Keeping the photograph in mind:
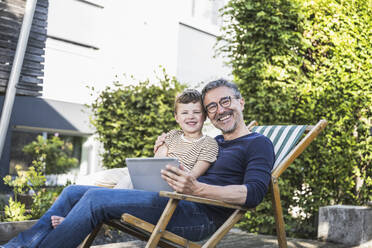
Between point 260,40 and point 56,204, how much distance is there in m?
3.33

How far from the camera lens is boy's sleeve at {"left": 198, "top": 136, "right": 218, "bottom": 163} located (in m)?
2.74

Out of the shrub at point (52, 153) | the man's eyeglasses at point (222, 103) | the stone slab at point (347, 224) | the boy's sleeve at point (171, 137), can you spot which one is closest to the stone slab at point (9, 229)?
the boy's sleeve at point (171, 137)

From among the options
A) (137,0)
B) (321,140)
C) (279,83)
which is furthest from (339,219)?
(137,0)

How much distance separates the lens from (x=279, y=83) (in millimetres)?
4926

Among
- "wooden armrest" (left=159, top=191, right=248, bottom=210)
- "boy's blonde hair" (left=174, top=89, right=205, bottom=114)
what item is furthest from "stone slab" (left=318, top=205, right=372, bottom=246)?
"wooden armrest" (left=159, top=191, right=248, bottom=210)

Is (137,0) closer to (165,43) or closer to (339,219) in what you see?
(165,43)

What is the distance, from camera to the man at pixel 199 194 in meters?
2.25

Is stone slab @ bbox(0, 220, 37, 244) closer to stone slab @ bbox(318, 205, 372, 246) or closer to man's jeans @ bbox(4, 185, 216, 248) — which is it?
man's jeans @ bbox(4, 185, 216, 248)

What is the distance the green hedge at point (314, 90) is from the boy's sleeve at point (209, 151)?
2139 millimetres

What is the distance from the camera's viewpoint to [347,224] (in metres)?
4.57

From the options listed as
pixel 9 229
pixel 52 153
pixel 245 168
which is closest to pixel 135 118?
pixel 9 229

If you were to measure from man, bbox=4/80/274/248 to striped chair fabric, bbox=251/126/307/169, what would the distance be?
1.52ft

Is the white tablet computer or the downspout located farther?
the downspout

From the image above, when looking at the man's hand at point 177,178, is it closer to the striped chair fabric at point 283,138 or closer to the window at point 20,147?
the striped chair fabric at point 283,138
